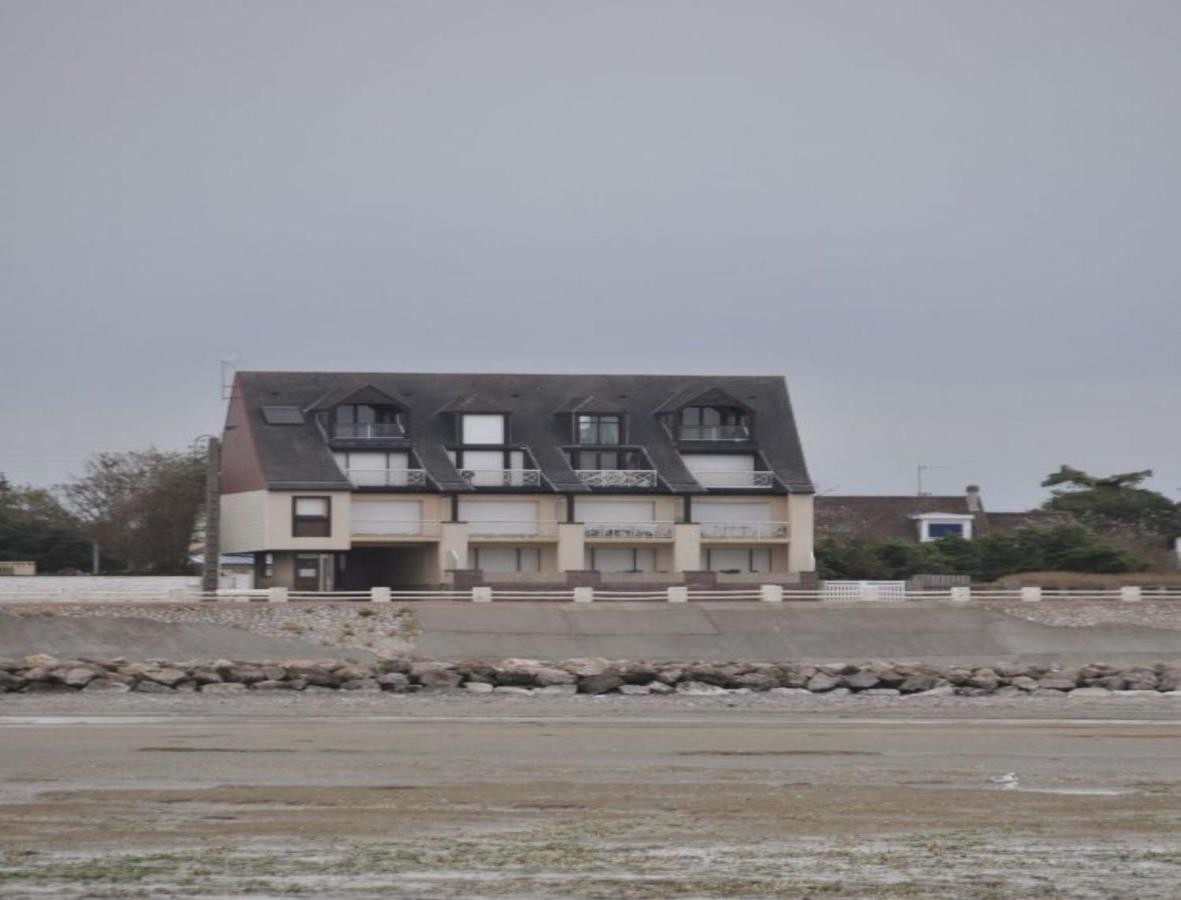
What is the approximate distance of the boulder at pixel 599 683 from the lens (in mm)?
43844

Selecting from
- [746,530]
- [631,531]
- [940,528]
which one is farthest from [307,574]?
[940,528]

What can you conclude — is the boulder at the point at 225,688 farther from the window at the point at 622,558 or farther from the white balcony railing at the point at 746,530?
the white balcony railing at the point at 746,530

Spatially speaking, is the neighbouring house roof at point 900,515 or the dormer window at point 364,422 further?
the neighbouring house roof at point 900,515

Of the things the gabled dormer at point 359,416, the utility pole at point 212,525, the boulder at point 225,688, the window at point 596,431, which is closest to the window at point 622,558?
the window at point 596,431

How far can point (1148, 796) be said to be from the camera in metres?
24.3

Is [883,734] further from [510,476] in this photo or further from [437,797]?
[510,476]

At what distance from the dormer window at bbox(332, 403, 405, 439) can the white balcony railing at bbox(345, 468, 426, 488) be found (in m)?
1.45

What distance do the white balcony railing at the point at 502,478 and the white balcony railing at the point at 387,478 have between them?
1.61 m

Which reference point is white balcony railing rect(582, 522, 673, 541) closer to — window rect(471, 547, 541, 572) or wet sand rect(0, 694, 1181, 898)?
window rect(471, 547, 541, 572)

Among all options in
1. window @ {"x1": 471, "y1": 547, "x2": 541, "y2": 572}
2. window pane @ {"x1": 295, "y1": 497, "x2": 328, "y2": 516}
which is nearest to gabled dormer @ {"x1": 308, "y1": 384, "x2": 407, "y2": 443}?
window pane @ {"x1": 295, "y1": 497, "x2": 328, "y2": 516}

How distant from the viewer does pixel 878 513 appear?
304 feet

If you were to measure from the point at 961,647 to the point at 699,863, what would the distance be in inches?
1644

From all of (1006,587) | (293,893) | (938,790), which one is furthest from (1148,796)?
(1006,587)

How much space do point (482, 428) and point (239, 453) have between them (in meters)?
8.21
